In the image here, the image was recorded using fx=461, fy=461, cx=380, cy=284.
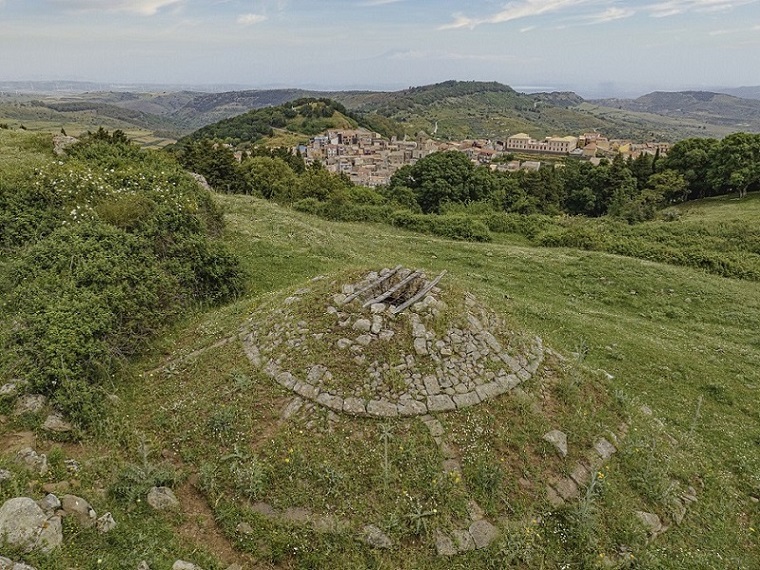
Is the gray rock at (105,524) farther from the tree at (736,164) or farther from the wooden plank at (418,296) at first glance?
the tree at (736,164)

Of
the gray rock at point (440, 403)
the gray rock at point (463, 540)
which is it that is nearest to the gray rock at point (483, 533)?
the gray rock at point (463, 540)

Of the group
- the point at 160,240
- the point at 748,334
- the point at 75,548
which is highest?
the point at 160,240

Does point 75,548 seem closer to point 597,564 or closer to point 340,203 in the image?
point 597,564

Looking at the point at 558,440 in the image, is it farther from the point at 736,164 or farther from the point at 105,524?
the point at 736,164

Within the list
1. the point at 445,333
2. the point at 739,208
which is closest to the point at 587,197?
the point at 739,208

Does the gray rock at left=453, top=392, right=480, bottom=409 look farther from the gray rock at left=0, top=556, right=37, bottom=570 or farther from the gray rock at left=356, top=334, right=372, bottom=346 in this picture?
the gray rock at left=0, top=556, right=37, bottom=570

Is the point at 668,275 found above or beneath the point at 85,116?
beneath

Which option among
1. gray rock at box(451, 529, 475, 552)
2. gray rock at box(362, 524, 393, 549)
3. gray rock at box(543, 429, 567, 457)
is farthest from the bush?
gray rock at box(543, 429, 567, 457)

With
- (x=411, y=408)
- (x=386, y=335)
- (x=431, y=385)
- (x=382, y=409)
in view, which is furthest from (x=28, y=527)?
(x=431, y=385)
